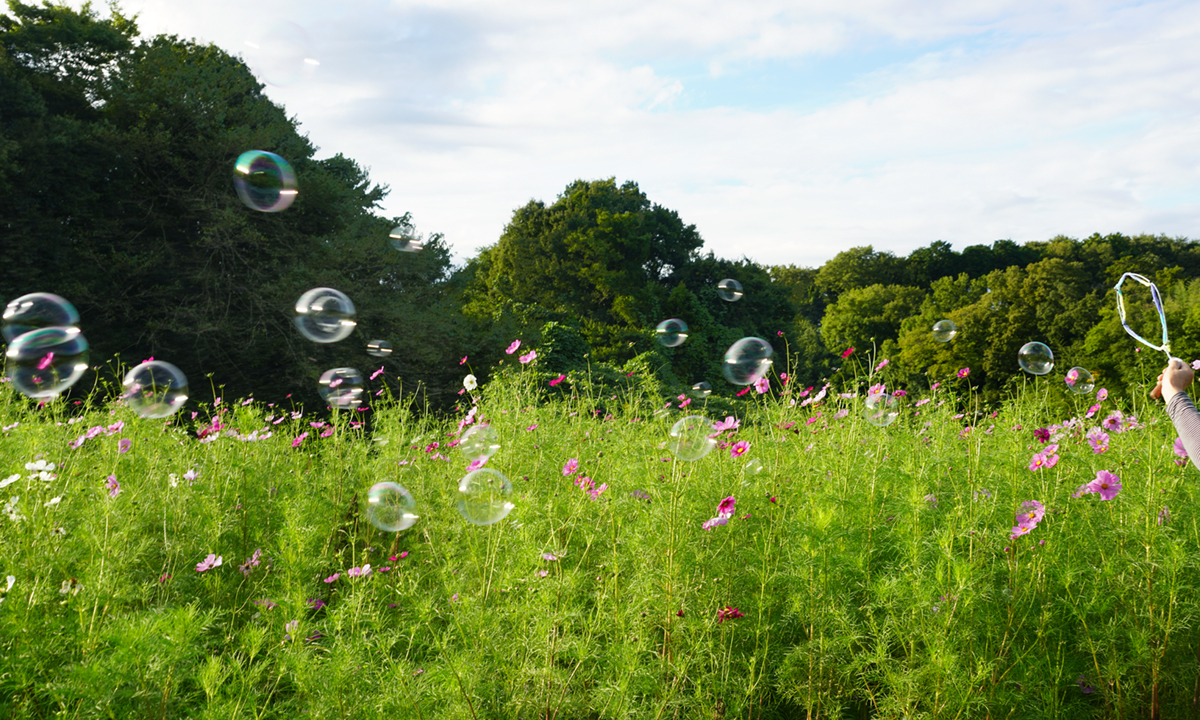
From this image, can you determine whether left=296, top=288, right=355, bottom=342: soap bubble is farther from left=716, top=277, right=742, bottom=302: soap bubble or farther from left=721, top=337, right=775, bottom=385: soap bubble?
left=716, top=277, right=742, bottom=302: soap bubble

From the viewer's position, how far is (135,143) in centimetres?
1291

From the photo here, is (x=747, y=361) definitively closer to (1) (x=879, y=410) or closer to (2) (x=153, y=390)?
(1) (x=879, y=410)

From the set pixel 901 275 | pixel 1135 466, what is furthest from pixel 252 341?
pixel 901 275

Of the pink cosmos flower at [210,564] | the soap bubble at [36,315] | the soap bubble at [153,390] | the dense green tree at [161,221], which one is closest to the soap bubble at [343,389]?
the soap bubble at [153,390]

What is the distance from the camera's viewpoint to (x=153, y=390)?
4.74 metres

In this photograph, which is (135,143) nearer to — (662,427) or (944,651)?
(662,427)

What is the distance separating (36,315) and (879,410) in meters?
6.11

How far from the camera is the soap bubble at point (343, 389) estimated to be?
5037 millimetres

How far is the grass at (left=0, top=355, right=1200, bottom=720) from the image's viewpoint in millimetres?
2271

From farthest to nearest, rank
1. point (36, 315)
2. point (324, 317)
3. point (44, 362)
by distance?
point (324, 317), point (36, 315), point (44, 362)

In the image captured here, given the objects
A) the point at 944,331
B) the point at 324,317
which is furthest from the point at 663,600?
the point at 944,331

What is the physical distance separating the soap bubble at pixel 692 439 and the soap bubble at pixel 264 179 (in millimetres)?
5606

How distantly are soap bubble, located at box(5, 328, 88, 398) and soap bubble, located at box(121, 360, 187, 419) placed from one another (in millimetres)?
430

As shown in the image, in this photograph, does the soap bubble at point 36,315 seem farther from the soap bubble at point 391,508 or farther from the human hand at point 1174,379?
the human hand at point 1174,379
